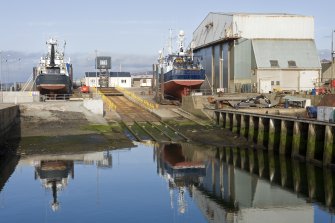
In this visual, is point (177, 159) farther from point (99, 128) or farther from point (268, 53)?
point (268, 53)

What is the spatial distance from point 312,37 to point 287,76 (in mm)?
7173

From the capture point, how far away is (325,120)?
113 feet

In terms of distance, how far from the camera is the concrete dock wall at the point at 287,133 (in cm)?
3180

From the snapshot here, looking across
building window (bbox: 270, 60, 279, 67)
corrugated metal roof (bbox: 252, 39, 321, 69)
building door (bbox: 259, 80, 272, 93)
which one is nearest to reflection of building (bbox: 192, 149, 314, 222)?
building door (bbox: 259, 80, 272, 93)

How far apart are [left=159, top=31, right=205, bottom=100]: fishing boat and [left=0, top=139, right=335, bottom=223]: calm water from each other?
73.8 ft

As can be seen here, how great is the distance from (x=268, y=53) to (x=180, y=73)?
11.2m

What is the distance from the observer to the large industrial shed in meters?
61.0

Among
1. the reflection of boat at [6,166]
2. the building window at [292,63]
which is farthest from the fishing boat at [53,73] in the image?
the building window at [292,63]

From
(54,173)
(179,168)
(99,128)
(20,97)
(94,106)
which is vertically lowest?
(179,168)

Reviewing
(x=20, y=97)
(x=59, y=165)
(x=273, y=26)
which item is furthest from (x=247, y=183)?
(x=273, y=26)

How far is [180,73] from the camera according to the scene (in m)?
61.9

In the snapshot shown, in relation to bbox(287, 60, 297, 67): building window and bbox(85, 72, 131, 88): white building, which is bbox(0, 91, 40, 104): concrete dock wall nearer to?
bbox(287, 60, 297, 67): building window

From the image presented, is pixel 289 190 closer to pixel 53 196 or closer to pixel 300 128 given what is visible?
pixel 300 128

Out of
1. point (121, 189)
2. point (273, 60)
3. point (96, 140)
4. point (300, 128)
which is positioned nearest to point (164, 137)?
point (96, 140)
